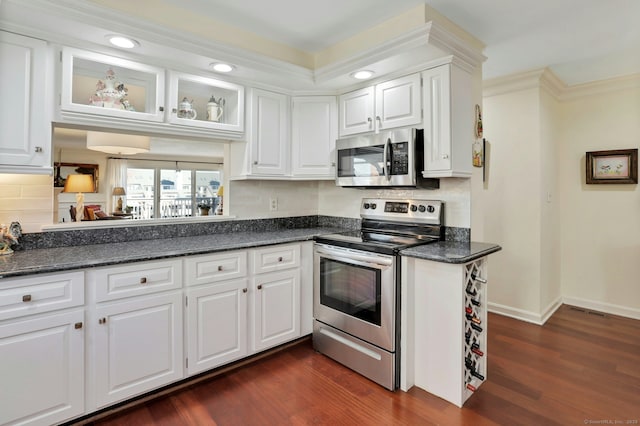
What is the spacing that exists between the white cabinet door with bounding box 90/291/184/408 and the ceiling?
5.64 ft

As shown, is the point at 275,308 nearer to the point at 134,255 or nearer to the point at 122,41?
the point at 134,255

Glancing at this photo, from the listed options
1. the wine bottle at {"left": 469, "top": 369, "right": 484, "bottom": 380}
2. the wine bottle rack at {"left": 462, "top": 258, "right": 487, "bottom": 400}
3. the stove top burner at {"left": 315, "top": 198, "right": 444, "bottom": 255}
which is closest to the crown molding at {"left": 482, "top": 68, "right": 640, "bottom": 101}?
the stove top burner at {"left": 315, "top": 198, "right": 444, "bottom": 255}

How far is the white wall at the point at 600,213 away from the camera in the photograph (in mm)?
3314

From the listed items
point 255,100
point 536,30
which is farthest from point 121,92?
point 536,30

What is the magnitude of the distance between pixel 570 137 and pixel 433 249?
266 centimetres

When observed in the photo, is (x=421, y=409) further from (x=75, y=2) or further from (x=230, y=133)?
(x=75, y=2)

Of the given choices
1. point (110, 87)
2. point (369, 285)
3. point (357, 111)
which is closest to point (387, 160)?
point (357, 111)

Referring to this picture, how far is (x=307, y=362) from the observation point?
252 centimetres

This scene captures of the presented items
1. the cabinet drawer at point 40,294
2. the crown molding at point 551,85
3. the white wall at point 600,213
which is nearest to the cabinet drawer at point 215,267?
the cabinet drawer at point 40,294

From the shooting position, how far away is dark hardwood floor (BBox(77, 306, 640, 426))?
188 centimetres

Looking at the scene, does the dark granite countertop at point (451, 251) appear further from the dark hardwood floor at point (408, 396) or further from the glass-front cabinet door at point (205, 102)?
the glass-front cabinet door at point (205, 102)

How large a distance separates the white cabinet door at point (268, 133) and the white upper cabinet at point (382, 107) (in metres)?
0.51

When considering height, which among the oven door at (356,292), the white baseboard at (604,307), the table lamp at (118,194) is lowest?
the white baseboard at (604,307)

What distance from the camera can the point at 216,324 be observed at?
7.26ft
